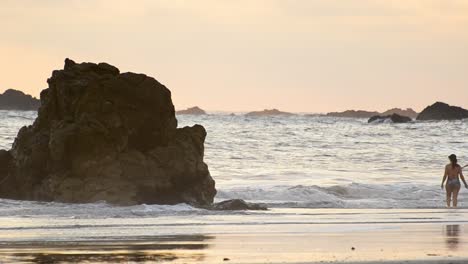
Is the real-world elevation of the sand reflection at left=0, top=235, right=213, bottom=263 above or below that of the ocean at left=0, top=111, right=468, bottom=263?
above

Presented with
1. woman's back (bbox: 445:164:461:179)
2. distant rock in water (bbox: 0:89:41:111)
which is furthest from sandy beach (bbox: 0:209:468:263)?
distant rock in water (bbox: 0:89:41:111)

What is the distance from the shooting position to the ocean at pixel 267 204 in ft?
58.3

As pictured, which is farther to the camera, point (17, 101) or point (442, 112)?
point (17, 101)

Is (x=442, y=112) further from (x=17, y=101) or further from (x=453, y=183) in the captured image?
(x=453, y=183)

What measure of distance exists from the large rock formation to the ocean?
80cm

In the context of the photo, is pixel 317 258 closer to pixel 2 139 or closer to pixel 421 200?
pixel 421 200

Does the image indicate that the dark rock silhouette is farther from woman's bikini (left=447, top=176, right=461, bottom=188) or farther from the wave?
woman's bikini (left=447, top=176, right=461, bottom=188)

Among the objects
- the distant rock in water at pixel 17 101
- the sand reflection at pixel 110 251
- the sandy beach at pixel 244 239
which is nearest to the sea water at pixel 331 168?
the sandy beach at pixel 244 239

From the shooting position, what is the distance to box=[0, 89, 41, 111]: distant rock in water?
15638cm

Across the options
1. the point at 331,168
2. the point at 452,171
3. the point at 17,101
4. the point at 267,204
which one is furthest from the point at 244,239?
the point at 17,101

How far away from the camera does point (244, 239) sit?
18.1m

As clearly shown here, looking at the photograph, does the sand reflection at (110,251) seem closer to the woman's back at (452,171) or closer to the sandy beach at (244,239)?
the sandy beach at (244,239)

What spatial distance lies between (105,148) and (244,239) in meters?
8.41

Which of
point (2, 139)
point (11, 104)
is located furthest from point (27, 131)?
point (11, 104)
